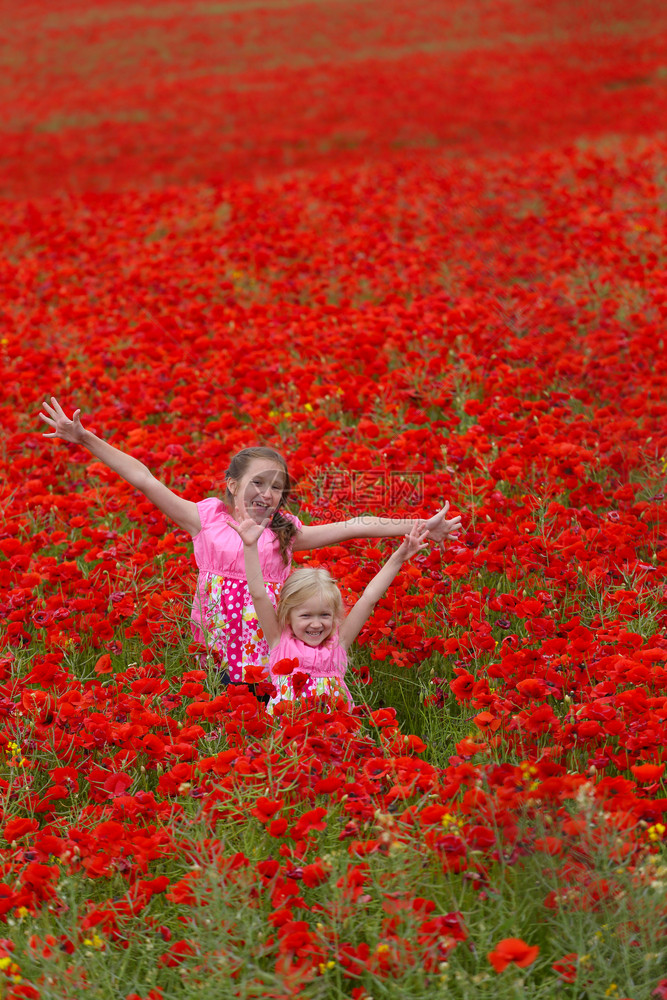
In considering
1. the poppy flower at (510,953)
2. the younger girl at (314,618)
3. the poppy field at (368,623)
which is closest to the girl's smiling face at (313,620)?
the younger girl at (314,618)

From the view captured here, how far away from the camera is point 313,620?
3268 mm

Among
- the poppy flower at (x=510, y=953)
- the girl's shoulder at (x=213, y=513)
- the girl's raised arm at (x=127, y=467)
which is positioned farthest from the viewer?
the girl's shoulder at (x=213, y=513)

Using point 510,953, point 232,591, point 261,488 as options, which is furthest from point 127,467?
point 510,953

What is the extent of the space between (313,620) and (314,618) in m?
0.01

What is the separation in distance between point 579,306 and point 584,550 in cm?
369

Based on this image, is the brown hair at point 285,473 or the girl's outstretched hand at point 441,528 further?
the brown hair at point 285,473

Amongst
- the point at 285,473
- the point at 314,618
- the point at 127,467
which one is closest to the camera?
the point at 314,618

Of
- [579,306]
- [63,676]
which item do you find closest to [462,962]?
[63,676]

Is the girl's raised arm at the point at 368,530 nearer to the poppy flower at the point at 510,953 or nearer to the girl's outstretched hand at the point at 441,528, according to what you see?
the girl's outstretched hand at the point at 441,528

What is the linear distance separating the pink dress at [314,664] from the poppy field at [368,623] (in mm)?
89

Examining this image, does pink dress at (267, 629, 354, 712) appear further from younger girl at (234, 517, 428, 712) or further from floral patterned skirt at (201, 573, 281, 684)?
floral patterned skirt at (201, 573, 281, 684)

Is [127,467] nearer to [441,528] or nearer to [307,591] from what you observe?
[307,591]

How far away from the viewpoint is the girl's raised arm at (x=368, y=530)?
11.0 ft

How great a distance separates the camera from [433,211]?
9.80 m
